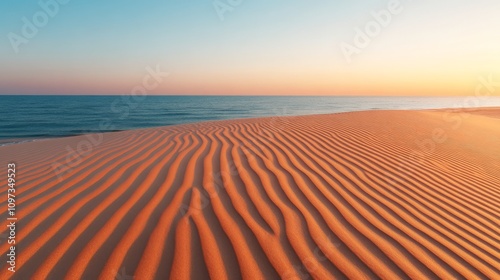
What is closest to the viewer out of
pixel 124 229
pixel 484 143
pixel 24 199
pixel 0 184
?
pixel 124 229

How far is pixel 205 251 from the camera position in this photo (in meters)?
1.84

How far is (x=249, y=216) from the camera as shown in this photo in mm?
2318

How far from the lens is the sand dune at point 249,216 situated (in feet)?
5.75

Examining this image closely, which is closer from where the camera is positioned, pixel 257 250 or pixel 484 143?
pixel 257 250

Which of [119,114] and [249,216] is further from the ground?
[249,216]

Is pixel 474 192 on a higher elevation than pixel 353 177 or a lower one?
lower

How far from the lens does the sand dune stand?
175cm

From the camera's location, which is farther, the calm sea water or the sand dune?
the calm sea water

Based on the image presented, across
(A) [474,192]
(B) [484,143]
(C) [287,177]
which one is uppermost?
(C) [287,177]

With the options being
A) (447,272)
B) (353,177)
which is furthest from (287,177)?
(447,272)

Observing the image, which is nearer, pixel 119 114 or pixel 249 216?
pixel 249 216

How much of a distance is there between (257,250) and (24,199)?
2324mm

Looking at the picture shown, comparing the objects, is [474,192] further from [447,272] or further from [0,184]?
[0,184]

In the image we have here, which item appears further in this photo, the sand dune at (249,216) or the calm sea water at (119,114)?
the calm sea water at (119,114)
